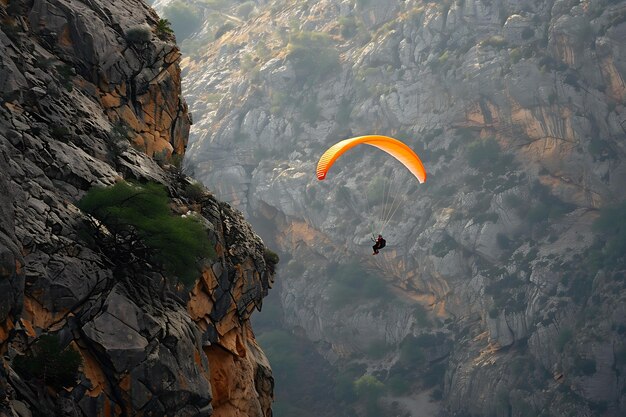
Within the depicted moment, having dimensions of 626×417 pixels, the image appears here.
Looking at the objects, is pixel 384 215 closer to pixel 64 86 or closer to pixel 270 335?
pixel 270 335

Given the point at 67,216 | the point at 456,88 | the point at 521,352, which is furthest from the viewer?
the point at 456,88

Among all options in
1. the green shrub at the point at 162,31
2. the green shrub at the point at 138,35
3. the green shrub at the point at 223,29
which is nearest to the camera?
the green shrub at the point at 138,35

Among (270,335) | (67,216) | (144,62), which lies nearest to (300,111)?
(270,335)

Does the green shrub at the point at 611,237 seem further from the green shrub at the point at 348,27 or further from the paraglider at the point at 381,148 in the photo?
the paraglider at the point at 381,148

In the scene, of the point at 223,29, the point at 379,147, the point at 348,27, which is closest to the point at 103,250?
the point at 379,147

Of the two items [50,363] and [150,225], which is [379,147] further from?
[50,363]

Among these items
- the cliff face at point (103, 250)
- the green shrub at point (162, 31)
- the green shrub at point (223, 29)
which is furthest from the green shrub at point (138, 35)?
the green shrub at point (223, 29)
